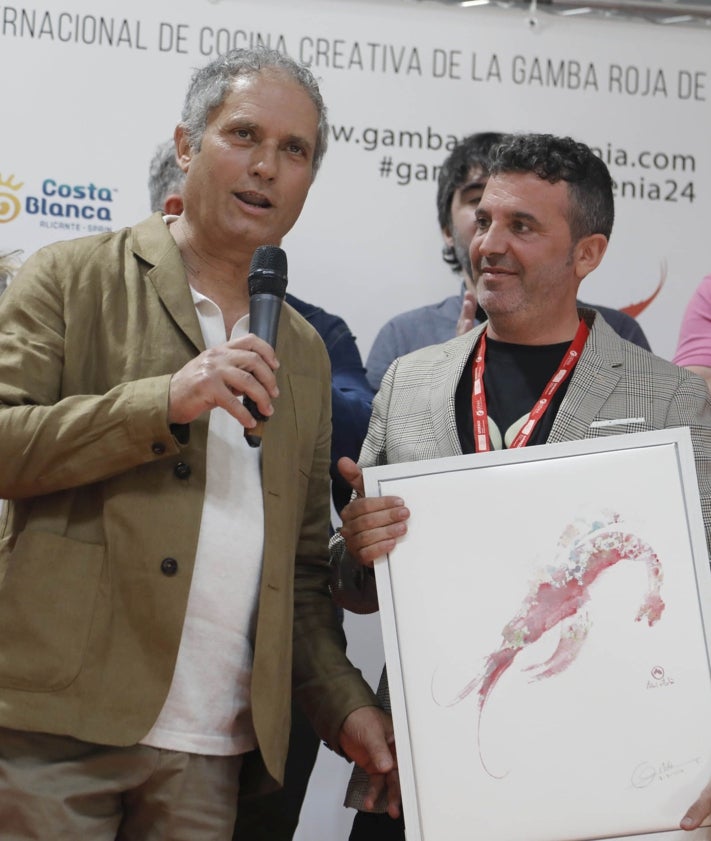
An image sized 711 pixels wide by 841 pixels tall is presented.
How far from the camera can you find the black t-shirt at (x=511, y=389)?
2633 millimetres

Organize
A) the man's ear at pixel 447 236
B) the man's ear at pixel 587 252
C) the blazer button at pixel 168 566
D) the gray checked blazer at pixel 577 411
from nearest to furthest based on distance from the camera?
the blazer button at pixel 168 566 → the gray checked blazer at pixel 577 411 → the man's ear at pixel 587 252 → the man's ear at pixel 447 236

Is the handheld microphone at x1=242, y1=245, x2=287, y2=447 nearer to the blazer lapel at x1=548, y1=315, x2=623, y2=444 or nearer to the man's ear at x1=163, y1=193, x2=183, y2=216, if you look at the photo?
the blazer lapel at x1=548, y1=315, x2=623, y2=444

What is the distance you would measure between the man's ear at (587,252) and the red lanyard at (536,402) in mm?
168

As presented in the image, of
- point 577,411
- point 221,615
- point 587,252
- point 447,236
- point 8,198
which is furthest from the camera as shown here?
point 447,236

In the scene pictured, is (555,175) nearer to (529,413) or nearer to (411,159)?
(529,413)

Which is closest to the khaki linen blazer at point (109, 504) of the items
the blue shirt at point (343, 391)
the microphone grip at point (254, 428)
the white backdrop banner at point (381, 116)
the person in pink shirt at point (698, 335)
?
the microphone grip at point (254, 428)

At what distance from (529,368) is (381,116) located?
4.84 feet

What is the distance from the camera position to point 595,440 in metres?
2.32

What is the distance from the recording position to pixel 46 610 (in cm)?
210

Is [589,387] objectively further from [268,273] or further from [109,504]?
[109,504]

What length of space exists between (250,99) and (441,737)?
4.64ft

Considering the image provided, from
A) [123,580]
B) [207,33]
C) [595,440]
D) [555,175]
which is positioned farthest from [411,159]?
[123,580]
